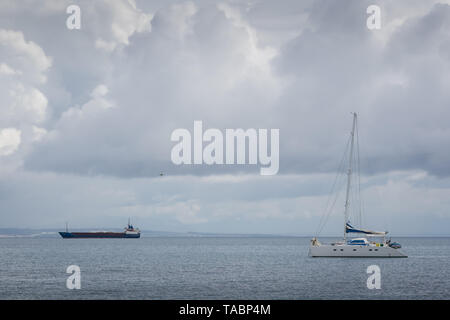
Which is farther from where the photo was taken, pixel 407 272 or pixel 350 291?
pixel 407 272

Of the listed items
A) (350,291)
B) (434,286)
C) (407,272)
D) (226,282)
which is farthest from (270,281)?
(407,272)

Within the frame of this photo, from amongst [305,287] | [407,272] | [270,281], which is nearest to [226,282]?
[270,281]

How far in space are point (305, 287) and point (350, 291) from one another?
5.59m

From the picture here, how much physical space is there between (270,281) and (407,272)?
83.2 feet

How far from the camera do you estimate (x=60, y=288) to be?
2361 inches

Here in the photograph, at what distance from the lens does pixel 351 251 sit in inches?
3570

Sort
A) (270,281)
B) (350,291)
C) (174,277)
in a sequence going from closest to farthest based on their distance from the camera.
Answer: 1. (350,291)
2. (270,281)
3. (174,277)

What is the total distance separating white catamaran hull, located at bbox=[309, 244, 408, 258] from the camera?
90688 mm

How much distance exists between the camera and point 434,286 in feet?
208

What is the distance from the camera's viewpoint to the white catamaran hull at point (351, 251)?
9069 centimetres
